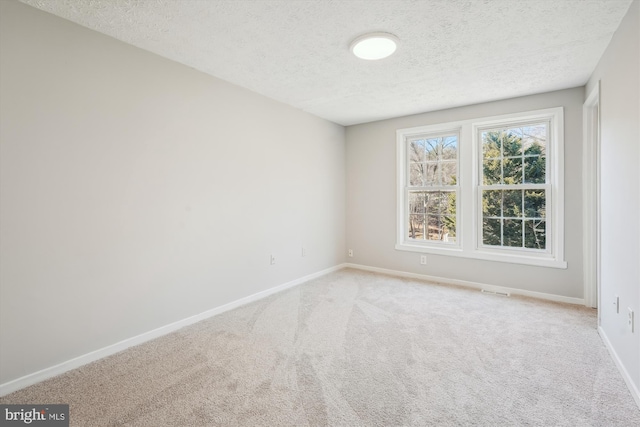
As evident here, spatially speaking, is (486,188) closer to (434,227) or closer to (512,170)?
(512,170)

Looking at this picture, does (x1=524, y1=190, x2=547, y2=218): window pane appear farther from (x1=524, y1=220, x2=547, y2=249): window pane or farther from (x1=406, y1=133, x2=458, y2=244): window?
(x1=406, y1=133, x2=458, y2=244): window

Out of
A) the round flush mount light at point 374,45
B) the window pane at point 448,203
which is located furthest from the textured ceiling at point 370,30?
the window pane at point 448,203

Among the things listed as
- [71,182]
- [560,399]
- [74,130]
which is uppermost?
[74,130]

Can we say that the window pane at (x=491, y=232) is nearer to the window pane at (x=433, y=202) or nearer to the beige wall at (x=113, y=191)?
the window pane at (x=433, y=202)

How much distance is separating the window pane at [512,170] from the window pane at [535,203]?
0.65 feet

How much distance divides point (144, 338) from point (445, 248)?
12.2ft

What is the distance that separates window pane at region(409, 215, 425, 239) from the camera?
15.2ft

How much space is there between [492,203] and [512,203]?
22 centimetres

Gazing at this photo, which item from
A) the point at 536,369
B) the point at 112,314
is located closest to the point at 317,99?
the point at 112,314

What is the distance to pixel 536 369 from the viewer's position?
6.97 feet

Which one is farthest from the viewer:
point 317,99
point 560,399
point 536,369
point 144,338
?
point 317,99

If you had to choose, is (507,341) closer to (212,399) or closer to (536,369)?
(536,369)

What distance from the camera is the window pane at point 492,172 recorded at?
396 cm

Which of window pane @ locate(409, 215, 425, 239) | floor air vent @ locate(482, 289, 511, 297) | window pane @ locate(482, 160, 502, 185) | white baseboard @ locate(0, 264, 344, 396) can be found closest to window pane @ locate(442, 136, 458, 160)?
window pane @ locate(482, 160, 502, 185)
